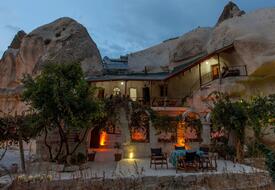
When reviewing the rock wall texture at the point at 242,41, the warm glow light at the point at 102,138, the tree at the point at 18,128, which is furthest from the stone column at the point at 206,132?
the tree at the point at 18,128

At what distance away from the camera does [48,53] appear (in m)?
30.2

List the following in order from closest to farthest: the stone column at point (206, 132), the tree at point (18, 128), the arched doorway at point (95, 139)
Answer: the tree at point (18, 128), the stone column at point (206, 132), the arched doorway at point (95, 139)

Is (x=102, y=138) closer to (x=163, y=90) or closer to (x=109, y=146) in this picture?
(x=109, y=146)

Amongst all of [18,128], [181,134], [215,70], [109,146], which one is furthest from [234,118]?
[109,146]

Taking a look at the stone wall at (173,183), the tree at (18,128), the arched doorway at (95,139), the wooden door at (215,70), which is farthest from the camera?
the wooden door at (215,70)

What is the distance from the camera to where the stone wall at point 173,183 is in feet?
17.5

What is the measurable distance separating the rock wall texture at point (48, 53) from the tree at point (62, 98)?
1639cm

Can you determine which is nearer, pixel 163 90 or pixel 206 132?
pixel 206 132

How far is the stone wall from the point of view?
5.32m

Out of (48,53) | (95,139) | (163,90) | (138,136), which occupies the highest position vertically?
(48,53)

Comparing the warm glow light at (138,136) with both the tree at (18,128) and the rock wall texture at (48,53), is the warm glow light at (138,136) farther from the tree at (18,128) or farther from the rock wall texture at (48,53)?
the rock wall texture at (48,53)

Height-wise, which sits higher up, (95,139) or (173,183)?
(95,139)

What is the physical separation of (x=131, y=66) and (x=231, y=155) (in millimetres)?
22721

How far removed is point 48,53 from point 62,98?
20973 mm
